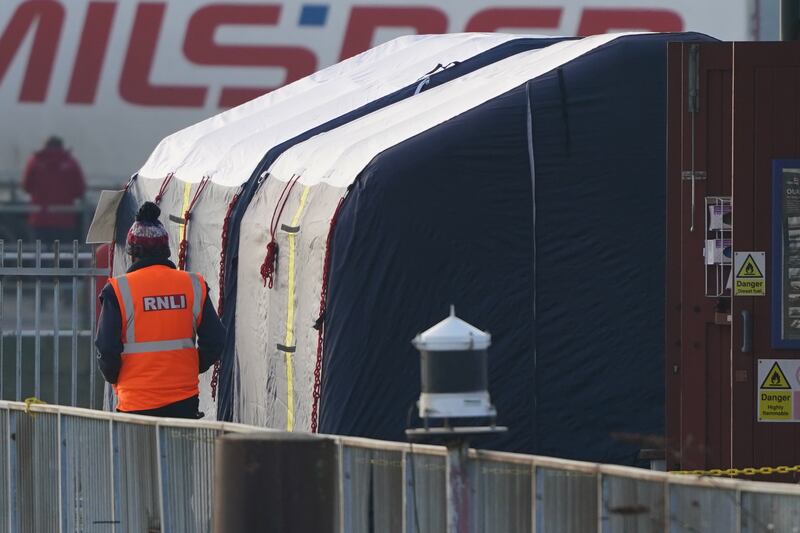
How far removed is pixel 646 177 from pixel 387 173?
1407mm

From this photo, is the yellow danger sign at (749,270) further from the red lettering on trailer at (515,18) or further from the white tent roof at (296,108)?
the red lettering on trailer at (515,18)

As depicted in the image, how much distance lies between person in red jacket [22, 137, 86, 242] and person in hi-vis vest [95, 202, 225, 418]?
8786mm

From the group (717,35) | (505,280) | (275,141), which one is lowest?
(505,280)

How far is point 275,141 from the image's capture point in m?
11.9

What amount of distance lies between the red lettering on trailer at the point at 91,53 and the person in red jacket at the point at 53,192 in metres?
0.67

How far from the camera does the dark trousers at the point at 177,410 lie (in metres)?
8.91

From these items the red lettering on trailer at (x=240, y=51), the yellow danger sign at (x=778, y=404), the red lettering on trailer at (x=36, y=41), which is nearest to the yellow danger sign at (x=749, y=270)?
the yellow danger sign at (x=778, y=404)

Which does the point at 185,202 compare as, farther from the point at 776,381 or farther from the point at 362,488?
the point at 362,488

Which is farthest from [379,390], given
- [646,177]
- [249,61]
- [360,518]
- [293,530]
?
[249,61]

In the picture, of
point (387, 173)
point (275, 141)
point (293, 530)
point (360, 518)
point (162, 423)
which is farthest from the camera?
point (275, 141)

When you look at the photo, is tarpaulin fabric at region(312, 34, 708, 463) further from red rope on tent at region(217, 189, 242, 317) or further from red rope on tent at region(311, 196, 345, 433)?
red rope on tent at region(217, 189, 242, 317)

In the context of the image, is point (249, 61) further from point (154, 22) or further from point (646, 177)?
point (646, 177)

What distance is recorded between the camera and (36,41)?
18109 millimetres

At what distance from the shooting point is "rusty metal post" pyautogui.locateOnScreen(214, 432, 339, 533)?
5.44 meters
